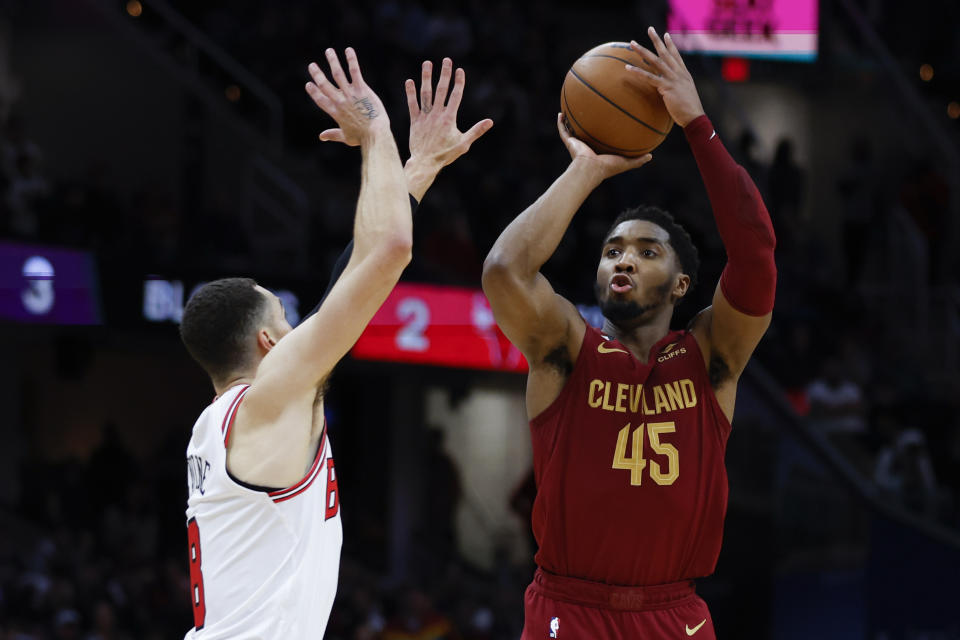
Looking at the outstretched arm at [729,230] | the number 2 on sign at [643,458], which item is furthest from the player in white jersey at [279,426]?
the outstretched arm at [729,230]

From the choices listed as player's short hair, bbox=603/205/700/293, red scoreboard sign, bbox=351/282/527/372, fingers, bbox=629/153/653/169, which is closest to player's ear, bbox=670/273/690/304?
player's short hair, bbox=603/205/700/293

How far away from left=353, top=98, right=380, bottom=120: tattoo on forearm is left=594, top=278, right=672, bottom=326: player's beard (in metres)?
1.09

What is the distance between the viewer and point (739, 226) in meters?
4.14

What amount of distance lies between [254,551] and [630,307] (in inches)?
59.8

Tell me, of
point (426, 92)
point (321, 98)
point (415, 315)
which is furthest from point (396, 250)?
point (415, 315)

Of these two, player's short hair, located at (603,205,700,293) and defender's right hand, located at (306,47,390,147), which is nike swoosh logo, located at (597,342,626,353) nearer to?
player's short hair, located at (603,205,700,293)

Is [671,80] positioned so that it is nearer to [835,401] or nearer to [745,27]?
[835,401]

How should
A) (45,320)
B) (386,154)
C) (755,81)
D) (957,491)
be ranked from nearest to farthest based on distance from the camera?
(386,154)
(45,320)
(957,491)
(755,81)

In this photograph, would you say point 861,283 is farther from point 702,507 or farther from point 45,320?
point 702,507

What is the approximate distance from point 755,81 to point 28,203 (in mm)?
10735

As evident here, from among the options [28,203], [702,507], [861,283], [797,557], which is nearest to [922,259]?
[861,283]

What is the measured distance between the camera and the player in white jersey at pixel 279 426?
342 cm

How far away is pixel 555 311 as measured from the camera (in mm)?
4215

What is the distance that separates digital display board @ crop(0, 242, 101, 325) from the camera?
9.27m
